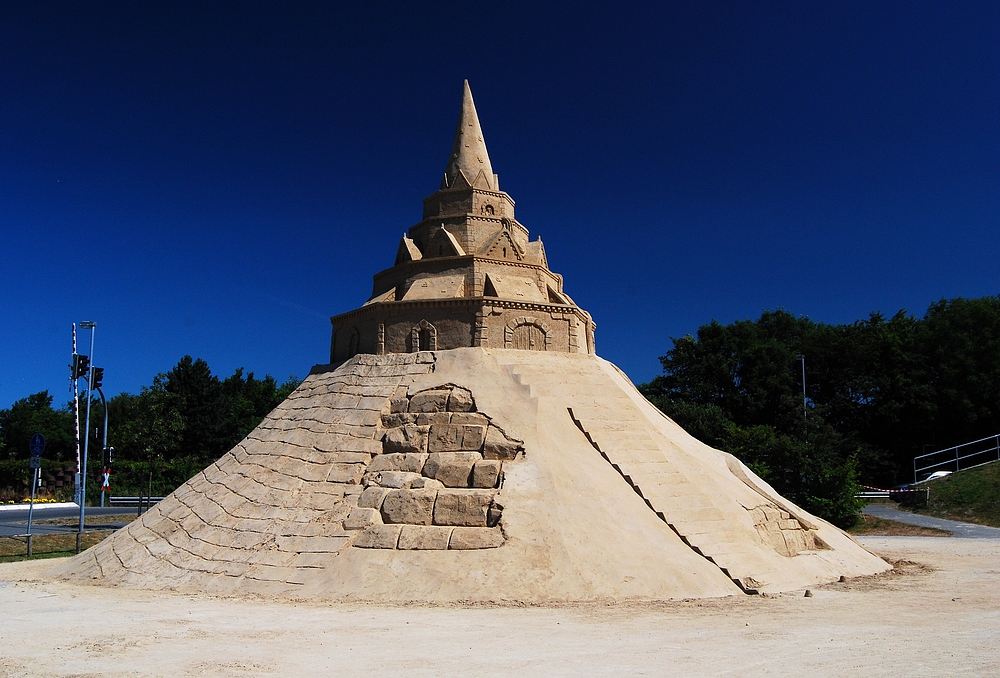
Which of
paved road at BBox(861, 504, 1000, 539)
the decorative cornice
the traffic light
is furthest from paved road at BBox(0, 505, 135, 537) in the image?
paved road at BBox(861, 504, 1000, 539)

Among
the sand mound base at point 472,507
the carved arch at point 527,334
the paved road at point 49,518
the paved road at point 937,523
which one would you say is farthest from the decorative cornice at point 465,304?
the paved road at point 937,523

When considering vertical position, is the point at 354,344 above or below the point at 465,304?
below

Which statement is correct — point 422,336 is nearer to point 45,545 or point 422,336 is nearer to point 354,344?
point 354,344

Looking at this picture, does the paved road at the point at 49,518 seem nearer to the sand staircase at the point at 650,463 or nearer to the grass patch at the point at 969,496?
the sand staircase at the point at 650,463

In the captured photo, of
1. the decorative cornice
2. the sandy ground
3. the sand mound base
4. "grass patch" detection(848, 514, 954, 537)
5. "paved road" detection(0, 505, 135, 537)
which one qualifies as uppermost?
the decorative cornice

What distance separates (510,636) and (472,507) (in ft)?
14.1

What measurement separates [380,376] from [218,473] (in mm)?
4707

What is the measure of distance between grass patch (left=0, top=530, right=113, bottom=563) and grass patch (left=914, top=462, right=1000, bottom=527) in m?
32.5

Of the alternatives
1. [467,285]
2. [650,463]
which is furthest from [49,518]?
[650,463]

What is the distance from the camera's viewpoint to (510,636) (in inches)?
380

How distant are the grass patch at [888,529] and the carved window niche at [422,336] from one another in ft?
62.2

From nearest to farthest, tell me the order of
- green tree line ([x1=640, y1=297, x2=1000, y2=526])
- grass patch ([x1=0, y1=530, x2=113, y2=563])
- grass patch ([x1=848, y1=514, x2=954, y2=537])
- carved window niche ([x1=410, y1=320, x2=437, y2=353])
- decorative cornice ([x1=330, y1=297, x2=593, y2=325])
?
decorative cornice ([x1=330, y1=297, x2=593, y2=325]) → carved window niche ([x1=410, y1=320, x2=437, y2=353]) → grass patch ([x1=0, y1=530, x2=113, y2=563]) → grass patch ([x1=848, y1=514, x2=954, y2=537]) → green tree line ([x1=640, y1=297, x2=1000, y2=526])

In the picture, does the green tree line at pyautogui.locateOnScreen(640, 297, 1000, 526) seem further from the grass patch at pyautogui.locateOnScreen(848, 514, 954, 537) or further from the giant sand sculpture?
the giant sand sculpture

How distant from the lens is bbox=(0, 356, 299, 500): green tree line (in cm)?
4034
